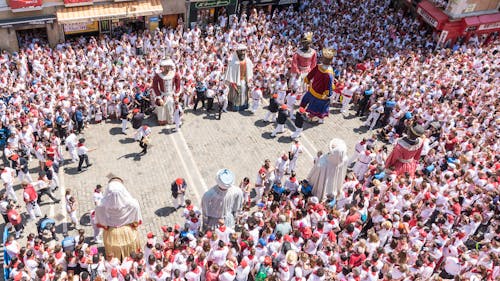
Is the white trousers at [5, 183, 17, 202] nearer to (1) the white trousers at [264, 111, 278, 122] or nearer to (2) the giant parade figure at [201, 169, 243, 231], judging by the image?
(2) the giant parade figure at [201, 169, 243, 231]

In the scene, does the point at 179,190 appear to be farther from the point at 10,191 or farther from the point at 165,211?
the point at 10,191

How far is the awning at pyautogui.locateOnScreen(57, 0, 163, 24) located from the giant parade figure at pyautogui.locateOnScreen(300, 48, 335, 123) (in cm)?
996

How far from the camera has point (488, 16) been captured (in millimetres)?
27562

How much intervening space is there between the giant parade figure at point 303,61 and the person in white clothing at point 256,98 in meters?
2.29

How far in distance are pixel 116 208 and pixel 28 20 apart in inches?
560

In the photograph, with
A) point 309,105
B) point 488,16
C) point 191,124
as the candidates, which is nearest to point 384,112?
point 309,105

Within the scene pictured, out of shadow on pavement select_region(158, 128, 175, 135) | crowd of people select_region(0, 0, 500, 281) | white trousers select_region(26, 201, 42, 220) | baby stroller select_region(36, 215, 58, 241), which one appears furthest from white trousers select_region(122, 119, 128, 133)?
baby stroller select_region(36, 215, 58, 241)

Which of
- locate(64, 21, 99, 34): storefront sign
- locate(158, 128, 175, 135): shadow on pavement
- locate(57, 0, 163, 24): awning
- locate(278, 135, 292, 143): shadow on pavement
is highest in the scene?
locate(57, 0, 163, 24): awning

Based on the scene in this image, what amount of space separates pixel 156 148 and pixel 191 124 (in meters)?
2.29

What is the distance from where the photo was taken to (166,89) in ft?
62.6

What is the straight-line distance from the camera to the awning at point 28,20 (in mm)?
21281

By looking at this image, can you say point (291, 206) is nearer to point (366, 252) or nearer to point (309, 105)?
point (366, 252)

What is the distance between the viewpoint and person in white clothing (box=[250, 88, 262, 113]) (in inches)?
811

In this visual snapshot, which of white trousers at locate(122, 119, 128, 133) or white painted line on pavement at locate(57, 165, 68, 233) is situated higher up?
white trousers at locate(122, 119, 128, 133)
